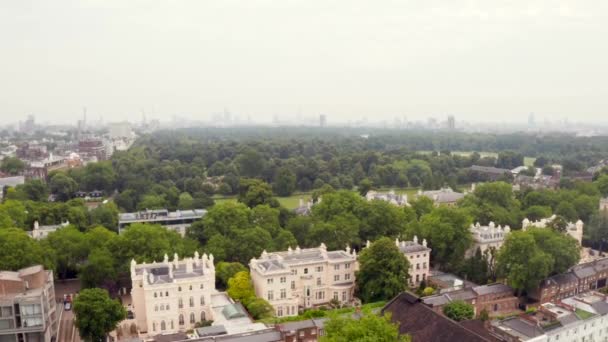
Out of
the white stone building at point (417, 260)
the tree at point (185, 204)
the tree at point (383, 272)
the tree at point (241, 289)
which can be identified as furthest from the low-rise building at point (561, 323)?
the tree at point (185, 204)

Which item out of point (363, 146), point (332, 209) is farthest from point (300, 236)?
point (363, 146)

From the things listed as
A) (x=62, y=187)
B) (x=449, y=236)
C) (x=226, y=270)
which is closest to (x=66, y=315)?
(x=226, y=270)

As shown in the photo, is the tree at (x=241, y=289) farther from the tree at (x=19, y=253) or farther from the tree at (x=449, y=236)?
the tree at (x=449, y=236)

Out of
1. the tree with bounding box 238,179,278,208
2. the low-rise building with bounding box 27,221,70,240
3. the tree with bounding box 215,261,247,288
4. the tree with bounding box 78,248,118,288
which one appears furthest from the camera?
the tree with bounding box 238,179,278,208

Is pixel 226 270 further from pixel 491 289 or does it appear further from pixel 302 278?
pixel 491 289

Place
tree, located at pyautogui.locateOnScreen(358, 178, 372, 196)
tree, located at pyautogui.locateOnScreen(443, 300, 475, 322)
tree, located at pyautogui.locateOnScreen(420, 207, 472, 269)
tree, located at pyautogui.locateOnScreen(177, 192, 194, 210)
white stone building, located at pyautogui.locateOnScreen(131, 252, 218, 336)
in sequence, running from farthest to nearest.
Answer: tree, located at pyautogui.locateOnScreen(358, 178, 372, 196) → tree, located at pyautogui.locateOnScreen(177, 192, 194, 210) → tree, located at pyautogui.locateOnScreen(420, 207, 472, 269) → white stone building, located at pyautogui.locateOnScreen(131, 252, 218, 336) → tree, located at pyautogui.locateOnScreen(443, 300, 475, 322)

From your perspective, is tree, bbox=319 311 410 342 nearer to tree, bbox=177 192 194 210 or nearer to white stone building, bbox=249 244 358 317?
white stone building, bbox=249 244 358 317

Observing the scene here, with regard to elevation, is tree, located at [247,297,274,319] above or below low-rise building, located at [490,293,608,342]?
below

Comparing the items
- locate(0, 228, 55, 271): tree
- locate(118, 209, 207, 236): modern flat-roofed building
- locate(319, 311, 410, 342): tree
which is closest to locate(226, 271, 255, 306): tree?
locate(319, 311, 410, 342): tree
